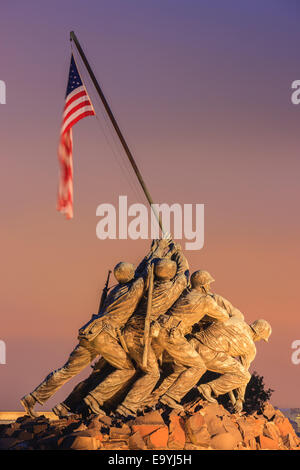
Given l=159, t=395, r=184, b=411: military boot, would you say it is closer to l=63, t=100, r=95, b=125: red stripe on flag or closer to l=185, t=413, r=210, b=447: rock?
l=185, t=413, r=210, b=447: rock

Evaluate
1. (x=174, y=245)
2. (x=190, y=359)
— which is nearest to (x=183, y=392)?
(x=190, y=359)

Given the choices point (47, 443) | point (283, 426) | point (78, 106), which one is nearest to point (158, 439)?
point (47, 443)

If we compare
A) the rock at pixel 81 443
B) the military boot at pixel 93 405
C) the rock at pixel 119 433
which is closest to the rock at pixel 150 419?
the rock at pixel 119 433

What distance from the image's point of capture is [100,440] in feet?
53.3

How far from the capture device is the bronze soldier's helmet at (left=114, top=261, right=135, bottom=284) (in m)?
18.8

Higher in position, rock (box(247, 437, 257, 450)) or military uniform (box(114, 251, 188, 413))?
military uniform (box(114, 251, 188, 413))

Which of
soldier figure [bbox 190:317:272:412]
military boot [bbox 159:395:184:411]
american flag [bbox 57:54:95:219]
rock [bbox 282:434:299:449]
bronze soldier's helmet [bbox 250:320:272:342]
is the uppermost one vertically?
american flag [bbox 57:54:95:219]

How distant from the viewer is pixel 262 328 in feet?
64.0

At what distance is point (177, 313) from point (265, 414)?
116 inches

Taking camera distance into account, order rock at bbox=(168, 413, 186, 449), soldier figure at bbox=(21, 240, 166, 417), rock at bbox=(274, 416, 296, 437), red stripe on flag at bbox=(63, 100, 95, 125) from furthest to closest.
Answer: red stripe on flag at bbox=(63, 100, 95, 125), rock at bbox=(274, 416, 296, 437), soldier figure at bbox=(21, 240, 166, 417), rock at bbox=(168, 413, 186, 449)

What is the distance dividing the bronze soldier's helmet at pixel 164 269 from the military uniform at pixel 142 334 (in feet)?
0.45

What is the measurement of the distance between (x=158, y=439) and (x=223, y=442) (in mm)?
1385

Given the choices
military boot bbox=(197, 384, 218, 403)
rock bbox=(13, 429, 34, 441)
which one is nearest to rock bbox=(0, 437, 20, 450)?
rock bbox=(13, 429, 34, 441)
